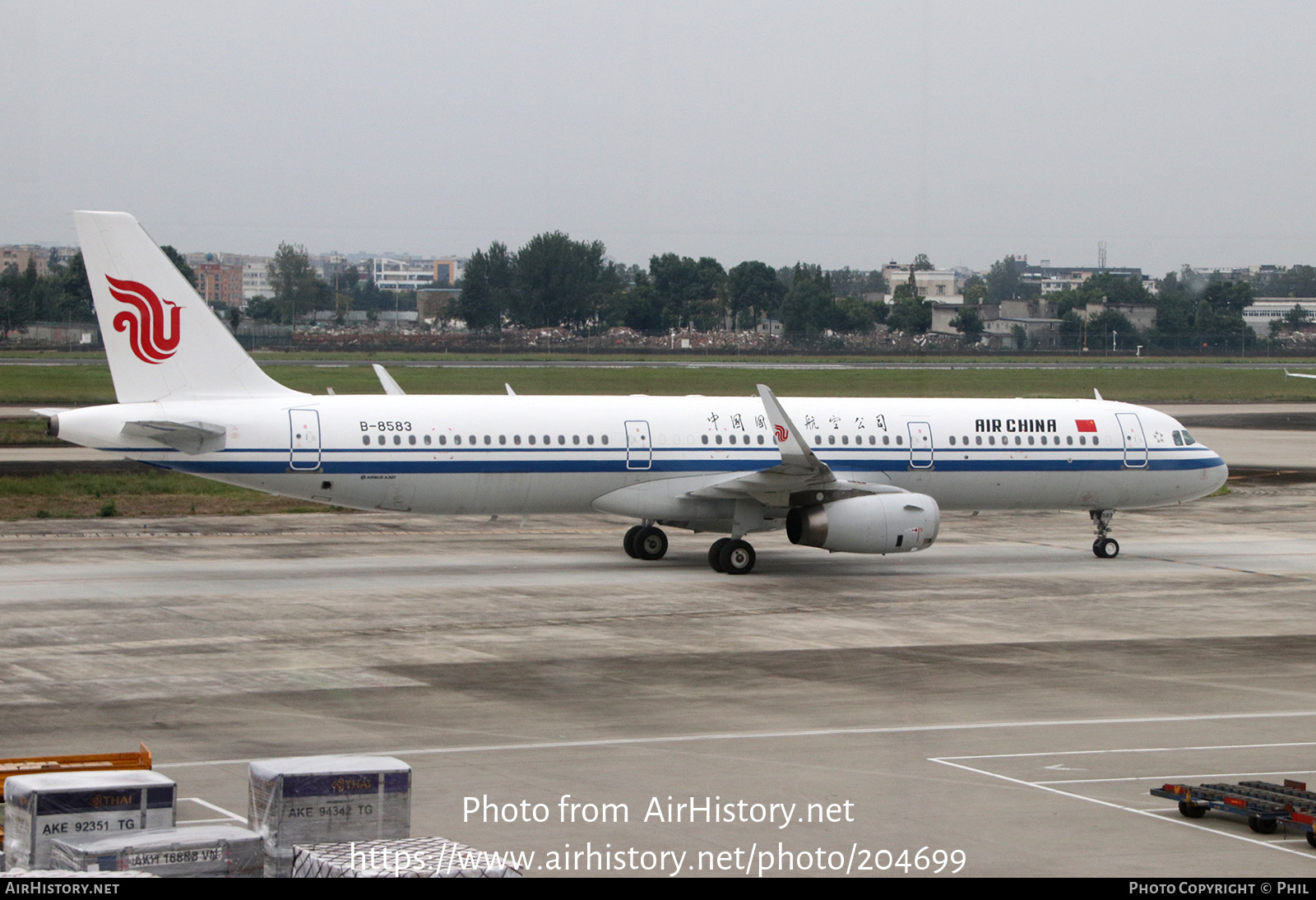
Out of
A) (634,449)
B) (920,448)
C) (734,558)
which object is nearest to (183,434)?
(634,449)

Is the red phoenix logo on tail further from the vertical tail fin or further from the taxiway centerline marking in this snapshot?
the taxiway centerline marking

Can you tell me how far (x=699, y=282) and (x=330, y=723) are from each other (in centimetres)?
12432

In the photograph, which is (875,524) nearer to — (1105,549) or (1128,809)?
(1105,549)

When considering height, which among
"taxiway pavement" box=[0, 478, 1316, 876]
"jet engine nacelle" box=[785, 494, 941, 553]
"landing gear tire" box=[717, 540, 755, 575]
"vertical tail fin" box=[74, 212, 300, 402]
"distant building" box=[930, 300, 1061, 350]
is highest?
"distant building" box=[930, 300, 1061, 350]

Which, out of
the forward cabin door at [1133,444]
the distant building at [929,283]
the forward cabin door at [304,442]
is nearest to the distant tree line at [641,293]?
the distant building at [929,283]

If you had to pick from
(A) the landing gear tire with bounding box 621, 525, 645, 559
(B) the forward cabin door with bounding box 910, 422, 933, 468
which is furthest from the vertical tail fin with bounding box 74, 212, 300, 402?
(B) the forward cabin door with bounding box 910, 422, 933, 468

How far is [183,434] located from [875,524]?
43.1ft

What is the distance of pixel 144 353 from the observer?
97.4 feet

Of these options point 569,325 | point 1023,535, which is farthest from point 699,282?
point 1023,535

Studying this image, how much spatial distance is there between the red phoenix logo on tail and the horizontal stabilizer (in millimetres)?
1581

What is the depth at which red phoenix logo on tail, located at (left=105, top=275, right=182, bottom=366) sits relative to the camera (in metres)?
29.5

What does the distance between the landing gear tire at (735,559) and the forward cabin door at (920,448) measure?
4674 mm

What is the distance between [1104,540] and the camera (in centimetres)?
3597

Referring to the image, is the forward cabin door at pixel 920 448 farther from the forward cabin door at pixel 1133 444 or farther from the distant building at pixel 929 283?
the distant building at pixel 929 283
